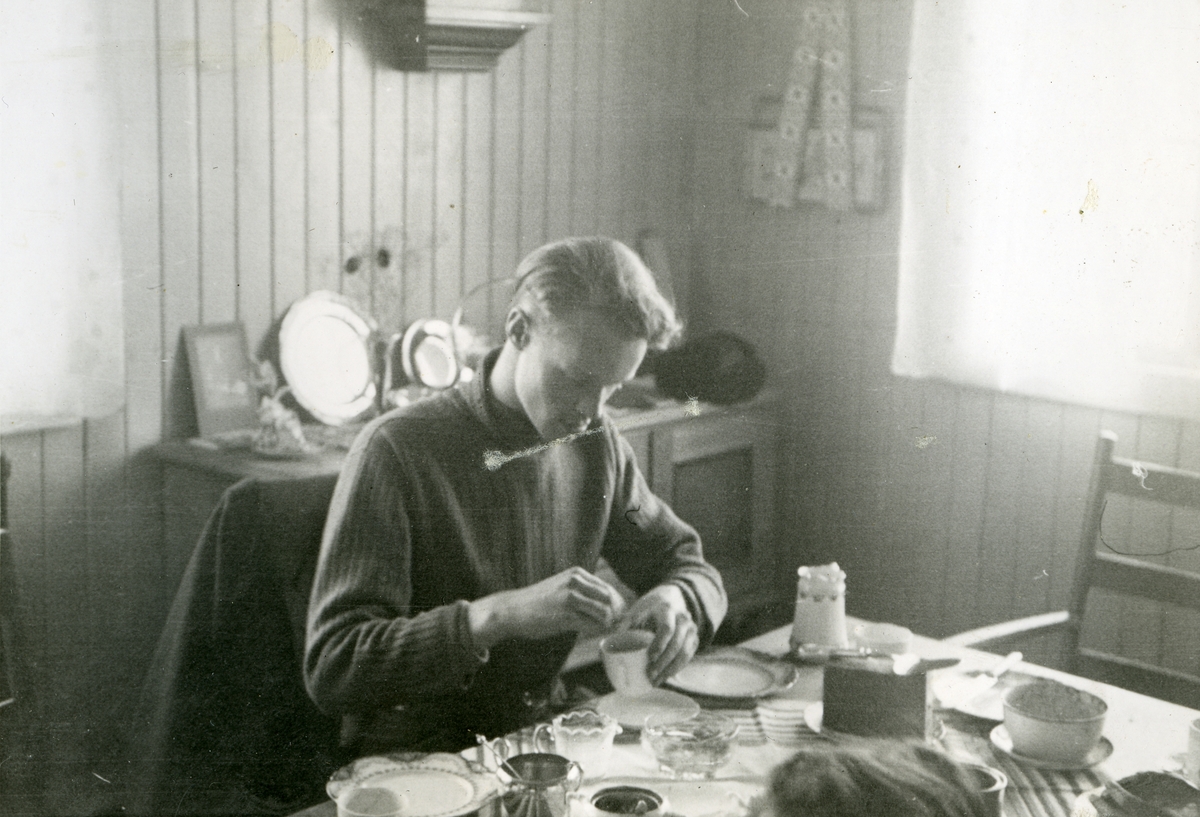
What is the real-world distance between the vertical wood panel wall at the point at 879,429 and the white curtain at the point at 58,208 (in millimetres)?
994

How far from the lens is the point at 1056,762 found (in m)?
1.28

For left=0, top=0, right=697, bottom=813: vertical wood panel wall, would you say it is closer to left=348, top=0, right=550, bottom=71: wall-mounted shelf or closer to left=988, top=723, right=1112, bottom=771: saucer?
left=348, top=0, right=550, bottom=71: wall-mounted shelf

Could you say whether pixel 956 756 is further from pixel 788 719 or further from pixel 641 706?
pixel 641 706

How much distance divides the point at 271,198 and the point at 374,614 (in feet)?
2.53

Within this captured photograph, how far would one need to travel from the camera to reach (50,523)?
1.83 m

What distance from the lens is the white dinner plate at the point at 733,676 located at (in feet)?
4.80

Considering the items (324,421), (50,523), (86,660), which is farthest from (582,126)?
(86,660)

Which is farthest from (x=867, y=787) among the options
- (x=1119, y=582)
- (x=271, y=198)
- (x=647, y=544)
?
(x=271, y=198)

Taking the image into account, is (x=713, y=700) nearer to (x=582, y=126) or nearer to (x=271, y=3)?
(x=582, y=126)

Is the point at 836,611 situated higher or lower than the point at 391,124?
lower

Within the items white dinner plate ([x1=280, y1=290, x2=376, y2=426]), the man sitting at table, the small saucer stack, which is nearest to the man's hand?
the man sitting at table

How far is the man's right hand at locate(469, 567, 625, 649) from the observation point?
1482 mm

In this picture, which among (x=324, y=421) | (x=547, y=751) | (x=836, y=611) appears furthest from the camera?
(x=324, y=421)

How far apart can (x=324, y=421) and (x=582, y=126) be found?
2.20ft
